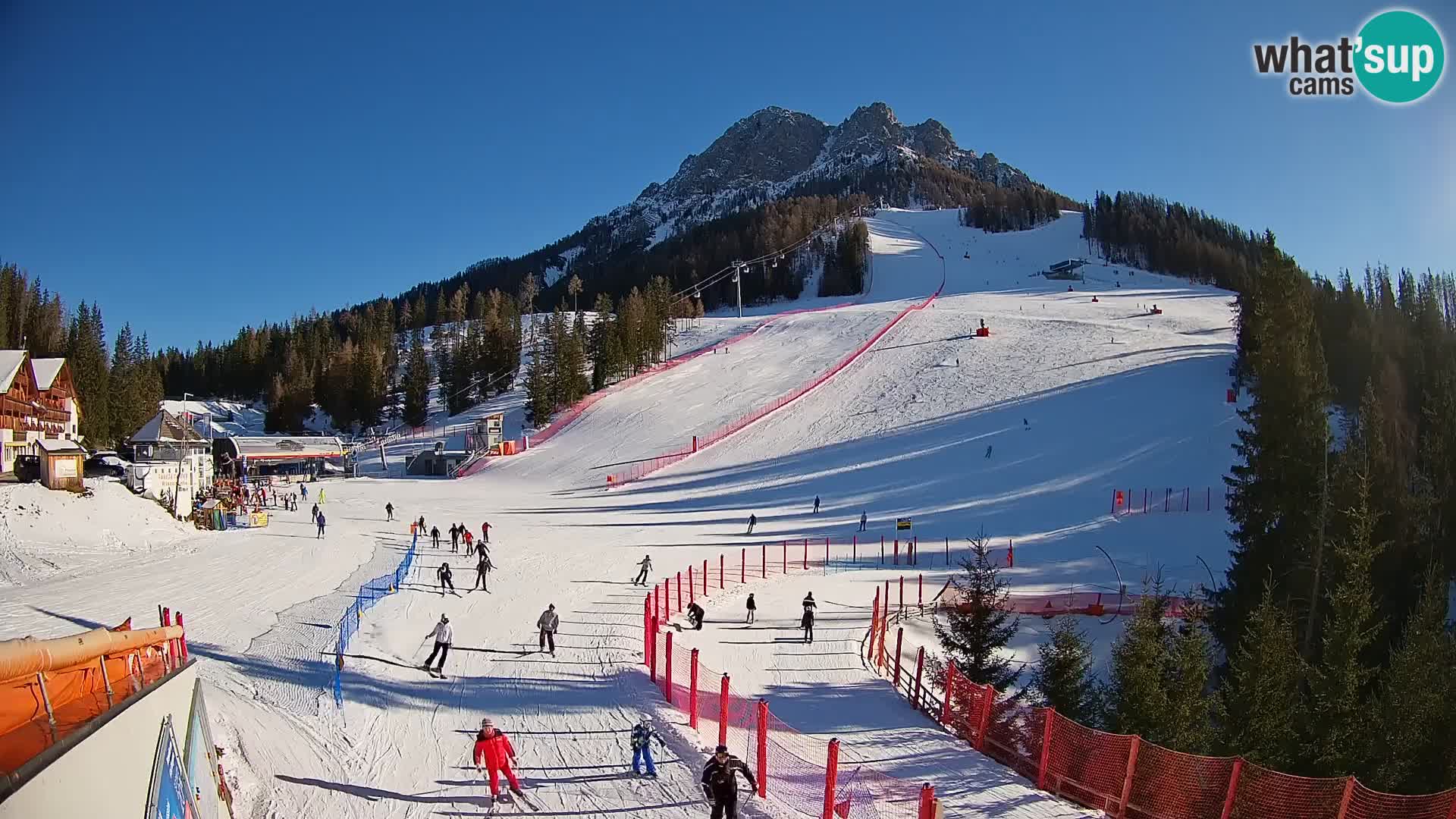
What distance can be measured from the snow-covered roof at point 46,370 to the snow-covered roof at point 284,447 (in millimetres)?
14963

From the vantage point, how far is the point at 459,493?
151ft

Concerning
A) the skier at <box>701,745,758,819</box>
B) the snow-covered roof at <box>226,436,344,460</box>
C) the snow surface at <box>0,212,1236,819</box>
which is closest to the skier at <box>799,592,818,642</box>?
the snow surface at <box>0,212,1236,819</box>

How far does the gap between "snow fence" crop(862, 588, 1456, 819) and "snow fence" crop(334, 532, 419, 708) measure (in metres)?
10.3

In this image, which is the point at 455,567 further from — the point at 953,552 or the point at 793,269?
the point at 793,269

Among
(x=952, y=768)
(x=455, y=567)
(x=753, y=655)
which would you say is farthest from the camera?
(x=455, y=567)

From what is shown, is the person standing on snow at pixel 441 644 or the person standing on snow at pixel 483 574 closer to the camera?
the person standing on snow at pixel 441 644

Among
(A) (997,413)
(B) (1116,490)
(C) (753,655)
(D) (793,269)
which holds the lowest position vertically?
(C) (753,655)

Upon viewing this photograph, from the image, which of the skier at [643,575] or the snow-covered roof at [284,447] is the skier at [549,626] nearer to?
the skier at [643,575]

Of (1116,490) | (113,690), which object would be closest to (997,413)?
(1116,490)

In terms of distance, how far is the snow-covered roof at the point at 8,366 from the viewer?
3750 cm

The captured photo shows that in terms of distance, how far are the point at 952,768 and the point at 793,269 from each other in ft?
381

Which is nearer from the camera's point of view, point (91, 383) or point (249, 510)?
point (249, 510)

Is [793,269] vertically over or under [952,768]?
over

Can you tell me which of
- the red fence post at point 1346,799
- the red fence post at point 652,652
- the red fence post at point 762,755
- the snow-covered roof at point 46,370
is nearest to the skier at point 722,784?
the red fence post at point 762,755
